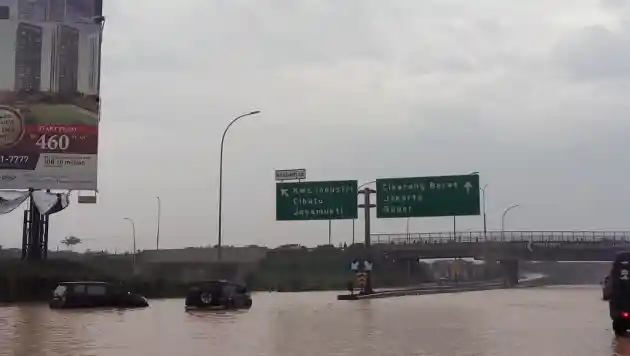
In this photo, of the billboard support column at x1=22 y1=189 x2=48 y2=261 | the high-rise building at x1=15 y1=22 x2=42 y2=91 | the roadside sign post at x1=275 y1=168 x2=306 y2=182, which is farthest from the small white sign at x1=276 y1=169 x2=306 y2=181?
the high-rise building at x1=15 y1=22 x2=42 y2=91

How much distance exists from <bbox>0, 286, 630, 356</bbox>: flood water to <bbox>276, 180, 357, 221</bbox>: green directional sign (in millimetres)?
24037

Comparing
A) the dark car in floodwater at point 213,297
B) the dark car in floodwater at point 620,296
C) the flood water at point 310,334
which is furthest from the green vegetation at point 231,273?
the dark car in floodwater at point 620,296

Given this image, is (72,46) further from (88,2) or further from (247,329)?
(247,329)

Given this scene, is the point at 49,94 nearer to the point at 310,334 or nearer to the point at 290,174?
the point at 290,174

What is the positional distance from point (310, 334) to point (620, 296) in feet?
26.2

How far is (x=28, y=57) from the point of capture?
44.3 meters

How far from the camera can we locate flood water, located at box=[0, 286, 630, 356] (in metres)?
17.6

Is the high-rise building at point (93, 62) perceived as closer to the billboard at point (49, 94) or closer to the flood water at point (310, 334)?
the billboard at point (49, 94)

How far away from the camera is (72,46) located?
1766 inches

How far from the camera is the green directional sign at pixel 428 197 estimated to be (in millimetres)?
54844

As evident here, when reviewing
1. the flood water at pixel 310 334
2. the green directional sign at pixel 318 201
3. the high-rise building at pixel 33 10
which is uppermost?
the high-rise building at pixel 33 10

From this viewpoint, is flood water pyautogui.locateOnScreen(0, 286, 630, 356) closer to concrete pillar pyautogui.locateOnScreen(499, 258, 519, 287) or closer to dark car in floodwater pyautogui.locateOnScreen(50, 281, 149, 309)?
dark car in floodwater pyautogui.locateOnScreen(50, 281, 149, 309)

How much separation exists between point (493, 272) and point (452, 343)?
4298 inches

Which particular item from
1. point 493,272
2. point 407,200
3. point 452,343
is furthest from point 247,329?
point 493,272
